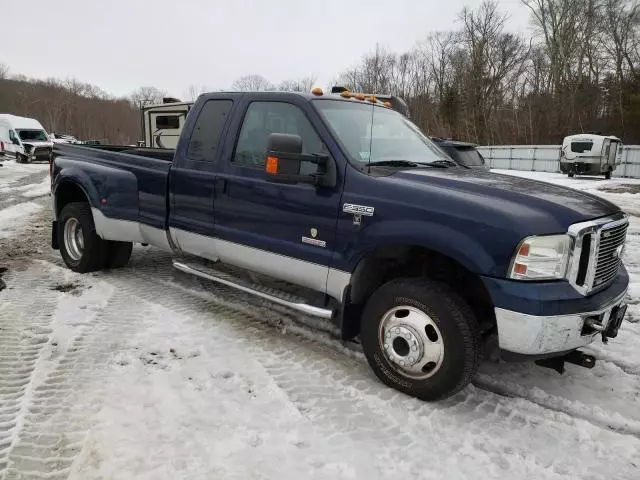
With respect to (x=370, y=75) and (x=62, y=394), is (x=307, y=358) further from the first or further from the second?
(x=370, y=75)

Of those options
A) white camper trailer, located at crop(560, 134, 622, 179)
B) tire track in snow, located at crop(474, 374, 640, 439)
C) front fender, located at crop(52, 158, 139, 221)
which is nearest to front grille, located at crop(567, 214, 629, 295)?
tire track in snow, located at crop(474, 374, 640, 439)

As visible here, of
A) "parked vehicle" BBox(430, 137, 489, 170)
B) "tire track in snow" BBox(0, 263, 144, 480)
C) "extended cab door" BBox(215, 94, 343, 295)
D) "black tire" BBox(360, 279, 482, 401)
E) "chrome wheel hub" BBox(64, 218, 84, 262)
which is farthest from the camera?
"parked vehicle" BBox(430, 137, 489, 170)

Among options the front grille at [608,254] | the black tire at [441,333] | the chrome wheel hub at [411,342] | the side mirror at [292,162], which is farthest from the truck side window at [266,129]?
the front grille at [608,254]

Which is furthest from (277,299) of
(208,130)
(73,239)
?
(73,239)

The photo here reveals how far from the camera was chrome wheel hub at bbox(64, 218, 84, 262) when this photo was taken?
19.2ft

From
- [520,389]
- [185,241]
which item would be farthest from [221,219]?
[520,389]

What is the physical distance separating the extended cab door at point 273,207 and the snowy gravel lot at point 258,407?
0.69 m

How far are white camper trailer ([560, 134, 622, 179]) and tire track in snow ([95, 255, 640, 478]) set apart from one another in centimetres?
2528

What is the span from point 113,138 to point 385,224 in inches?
4377

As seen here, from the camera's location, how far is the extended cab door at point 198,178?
4.44 m

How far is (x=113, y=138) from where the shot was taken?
103 m

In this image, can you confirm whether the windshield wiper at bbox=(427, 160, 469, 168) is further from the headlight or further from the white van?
the white van

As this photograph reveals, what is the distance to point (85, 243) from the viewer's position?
561 cm

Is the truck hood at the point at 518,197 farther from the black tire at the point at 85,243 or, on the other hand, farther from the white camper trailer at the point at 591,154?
the white camper trailer at the point at 591,154
